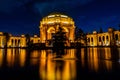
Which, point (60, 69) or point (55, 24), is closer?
point (60, 69)

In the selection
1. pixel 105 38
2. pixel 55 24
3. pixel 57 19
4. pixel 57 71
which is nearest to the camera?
pixel 57 71

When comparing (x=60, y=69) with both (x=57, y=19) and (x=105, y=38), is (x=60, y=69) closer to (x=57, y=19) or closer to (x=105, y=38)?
(x=105, y=38)

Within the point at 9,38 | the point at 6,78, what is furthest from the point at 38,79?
the point at 9,38

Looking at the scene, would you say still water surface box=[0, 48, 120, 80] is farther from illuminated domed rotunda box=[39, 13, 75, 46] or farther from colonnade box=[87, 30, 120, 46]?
illuminated domed rotunda box=[39, 13, 75, 46]

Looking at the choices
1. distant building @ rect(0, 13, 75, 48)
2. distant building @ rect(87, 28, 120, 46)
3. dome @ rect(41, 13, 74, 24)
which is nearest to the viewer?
distant building @ rect(87, 28, 120, 46)

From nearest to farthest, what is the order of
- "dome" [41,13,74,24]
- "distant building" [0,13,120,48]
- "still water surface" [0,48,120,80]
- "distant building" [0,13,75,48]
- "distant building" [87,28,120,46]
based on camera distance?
"still water surface" [0,48,120,80] < "distant building" [87,28,120,46] < "distant building" [0,13,120,48] < "distant building" [0,13,75,48] < "dome" [41,13,74,24]

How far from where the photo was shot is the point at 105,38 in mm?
107125

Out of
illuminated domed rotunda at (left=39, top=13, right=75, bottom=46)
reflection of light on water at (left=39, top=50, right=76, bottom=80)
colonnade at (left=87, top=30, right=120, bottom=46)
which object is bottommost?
reflection of light on water at (left=39, top=50, right=76, bottom=80)

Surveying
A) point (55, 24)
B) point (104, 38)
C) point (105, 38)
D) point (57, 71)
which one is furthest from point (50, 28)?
point (57, 71)

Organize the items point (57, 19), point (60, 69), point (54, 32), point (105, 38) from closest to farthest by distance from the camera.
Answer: point (60, 69)
point (105, 38)
point (54, 32)
point (57, 19)

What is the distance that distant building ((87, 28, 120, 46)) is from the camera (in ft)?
325

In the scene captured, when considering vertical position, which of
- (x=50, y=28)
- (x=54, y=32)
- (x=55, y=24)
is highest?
(x=55, y=24)

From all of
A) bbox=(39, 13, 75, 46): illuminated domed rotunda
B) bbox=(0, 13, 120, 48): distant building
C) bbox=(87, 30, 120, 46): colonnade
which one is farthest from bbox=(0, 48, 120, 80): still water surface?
bbox=(39, 13, 75, 46): illuminated domed rotunda

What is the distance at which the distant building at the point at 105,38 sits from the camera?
99.1 meters
